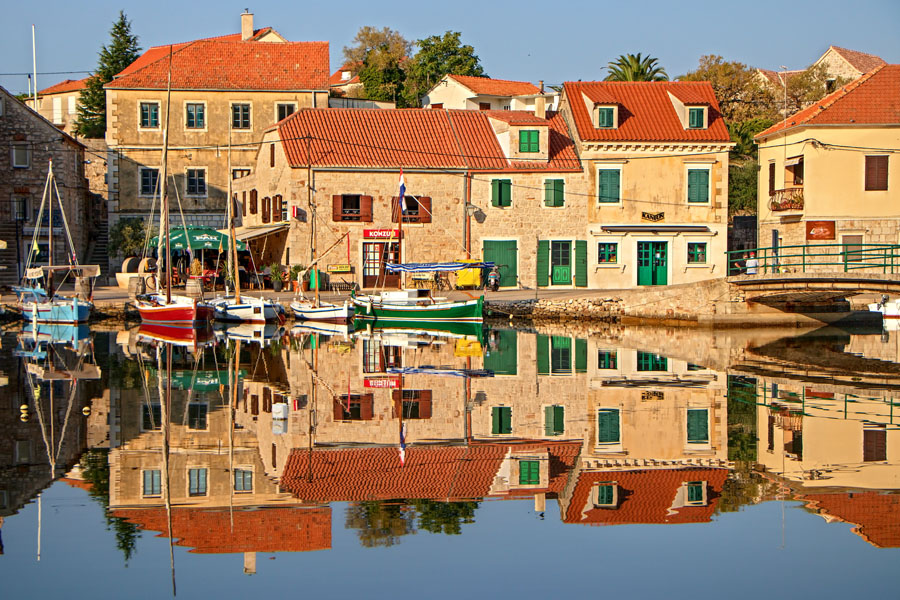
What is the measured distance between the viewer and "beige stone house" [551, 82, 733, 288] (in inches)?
1775

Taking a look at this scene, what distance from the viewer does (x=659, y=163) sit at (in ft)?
148

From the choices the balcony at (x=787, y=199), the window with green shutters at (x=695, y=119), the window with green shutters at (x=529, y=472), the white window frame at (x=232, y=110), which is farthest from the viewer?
the white window frame at (x=232, y=110)

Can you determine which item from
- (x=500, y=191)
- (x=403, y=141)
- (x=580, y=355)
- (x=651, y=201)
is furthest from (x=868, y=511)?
(x=403, y=141)

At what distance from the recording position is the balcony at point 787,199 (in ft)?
143

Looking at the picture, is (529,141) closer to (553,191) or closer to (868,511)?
(553,191)

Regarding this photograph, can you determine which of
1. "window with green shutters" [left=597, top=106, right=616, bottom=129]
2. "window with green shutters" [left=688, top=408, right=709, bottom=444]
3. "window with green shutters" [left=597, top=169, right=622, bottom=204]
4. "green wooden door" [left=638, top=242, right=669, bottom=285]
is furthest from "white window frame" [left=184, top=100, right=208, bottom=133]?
"window with green shutters" [left=688, top=408, right=709, bottom=444]

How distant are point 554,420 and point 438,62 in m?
56.9

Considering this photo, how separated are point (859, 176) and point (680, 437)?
95.0ft

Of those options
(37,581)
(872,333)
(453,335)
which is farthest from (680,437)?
(872,333)

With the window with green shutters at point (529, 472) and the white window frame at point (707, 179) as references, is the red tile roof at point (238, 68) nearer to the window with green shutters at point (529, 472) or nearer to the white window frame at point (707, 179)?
the white window frame at point (707, 179)

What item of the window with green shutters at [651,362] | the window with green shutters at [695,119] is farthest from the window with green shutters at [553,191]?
the window with green shutters at [651,362]

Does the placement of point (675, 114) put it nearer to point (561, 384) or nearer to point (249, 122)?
point (249, 122)

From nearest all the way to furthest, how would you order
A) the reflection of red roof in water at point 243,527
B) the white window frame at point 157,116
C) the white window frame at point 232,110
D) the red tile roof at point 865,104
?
the reflection of red roof in water at point 243,527
the red tile roof at point 865,104
the white window frame at point 157,116
the white window frame at point 232,110

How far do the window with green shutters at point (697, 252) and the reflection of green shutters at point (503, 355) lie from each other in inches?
504
